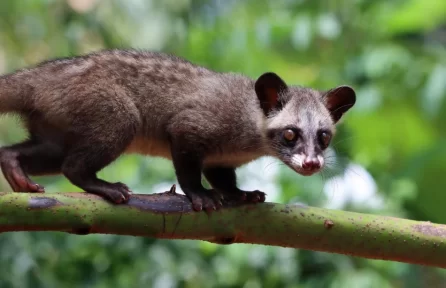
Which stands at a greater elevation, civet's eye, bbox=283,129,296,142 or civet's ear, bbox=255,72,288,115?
civet's ear, bbox=255,72,288,115

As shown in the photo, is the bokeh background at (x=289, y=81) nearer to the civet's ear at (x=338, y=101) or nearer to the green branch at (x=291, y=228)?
the civet's ear at (x=338, y=101)

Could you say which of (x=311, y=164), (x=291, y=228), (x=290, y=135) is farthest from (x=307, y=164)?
(x=291, y=228)

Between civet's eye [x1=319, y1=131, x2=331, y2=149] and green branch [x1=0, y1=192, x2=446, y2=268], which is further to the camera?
civet's eye [x1=319, y1=131, x2=331, y2=149]

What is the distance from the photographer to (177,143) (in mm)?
4074

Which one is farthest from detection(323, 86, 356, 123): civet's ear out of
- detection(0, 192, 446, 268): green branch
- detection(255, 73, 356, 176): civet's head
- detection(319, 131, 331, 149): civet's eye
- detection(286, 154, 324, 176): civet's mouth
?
detection(0, 192, 446, 268): green branch

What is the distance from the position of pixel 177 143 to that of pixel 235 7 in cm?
263

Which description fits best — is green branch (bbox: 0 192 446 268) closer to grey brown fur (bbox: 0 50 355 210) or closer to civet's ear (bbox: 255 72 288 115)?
grey brown fur (bbox: 0 50 355 210)

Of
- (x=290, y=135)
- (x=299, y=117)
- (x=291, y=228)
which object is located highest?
(x=299, y=117)

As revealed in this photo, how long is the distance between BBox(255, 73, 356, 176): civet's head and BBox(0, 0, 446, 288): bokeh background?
324 mm

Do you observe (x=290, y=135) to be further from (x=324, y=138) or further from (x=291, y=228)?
(x=291, y=228)

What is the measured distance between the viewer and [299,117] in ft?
13.6

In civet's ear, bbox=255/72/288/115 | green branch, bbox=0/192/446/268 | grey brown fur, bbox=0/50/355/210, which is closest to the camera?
green branch, bbox=0/192/446/268

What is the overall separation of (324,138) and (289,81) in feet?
8.58

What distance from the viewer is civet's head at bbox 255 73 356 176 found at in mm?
4020
